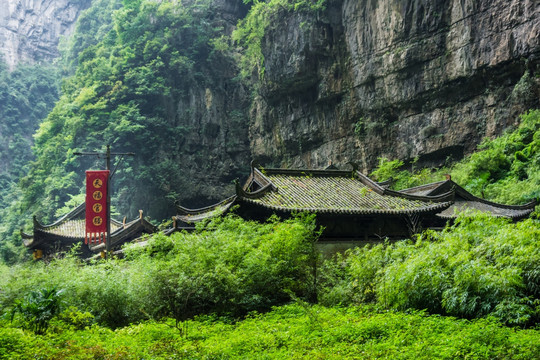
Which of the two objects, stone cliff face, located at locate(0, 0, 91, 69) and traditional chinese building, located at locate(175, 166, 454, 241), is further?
stone cliff face, located at locate(0, 0, 91, 69)

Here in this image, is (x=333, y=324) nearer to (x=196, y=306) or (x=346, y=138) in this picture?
(x=196, y=306)

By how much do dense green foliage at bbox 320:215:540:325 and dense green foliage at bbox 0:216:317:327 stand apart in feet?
4.21

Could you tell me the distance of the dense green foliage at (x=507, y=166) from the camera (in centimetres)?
2391

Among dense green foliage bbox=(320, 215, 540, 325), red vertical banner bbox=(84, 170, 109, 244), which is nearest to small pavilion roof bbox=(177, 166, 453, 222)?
red vertical banner bbox=(84, 170, 109, 244)

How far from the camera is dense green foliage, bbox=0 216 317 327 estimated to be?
10086mm

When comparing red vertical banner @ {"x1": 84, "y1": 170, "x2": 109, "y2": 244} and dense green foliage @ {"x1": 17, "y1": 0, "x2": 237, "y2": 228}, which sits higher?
dense green foliage @ {"x1": 17, "y1": 0, "x2": 237, "y2": 228}

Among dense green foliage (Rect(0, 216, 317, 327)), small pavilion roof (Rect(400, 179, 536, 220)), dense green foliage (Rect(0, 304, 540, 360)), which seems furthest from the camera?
small pavilion roof (Rect(400, 179, 536, 220))

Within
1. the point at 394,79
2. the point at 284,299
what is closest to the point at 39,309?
the point at 284,299

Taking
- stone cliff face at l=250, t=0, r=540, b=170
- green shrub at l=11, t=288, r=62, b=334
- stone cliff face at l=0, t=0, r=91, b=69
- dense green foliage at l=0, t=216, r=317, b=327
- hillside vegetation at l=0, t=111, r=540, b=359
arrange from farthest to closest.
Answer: stone cliff face at l=0, t=0, r=91, b=69 → stone cliff face at l=250, t=0, r=540, b=170 → dense green foliage at l=0, t=216, r=317, b=327 → green shrub at l=11, t=288, r=62, b=334 → hillside vegetation at l=0, t=111, r=540, b=359

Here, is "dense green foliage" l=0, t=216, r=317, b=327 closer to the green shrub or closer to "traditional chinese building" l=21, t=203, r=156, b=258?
the green shrub

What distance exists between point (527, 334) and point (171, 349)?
4892mm

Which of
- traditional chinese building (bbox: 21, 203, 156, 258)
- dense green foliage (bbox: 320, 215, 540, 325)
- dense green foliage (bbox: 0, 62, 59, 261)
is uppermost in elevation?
dense green foliage (bbox: 0, 62, 59, 261)

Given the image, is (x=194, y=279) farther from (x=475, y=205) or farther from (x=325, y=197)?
(x=475, y=205)

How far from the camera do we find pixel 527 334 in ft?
21.3
